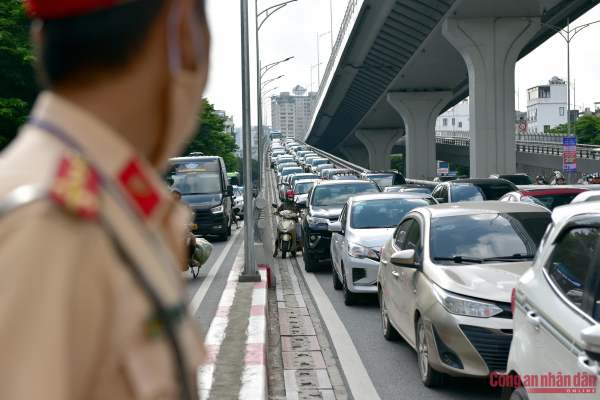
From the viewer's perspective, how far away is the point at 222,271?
16.0 meters

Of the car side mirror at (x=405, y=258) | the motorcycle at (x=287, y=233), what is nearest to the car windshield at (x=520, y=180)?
the motorcycle at (x=287, y=233)

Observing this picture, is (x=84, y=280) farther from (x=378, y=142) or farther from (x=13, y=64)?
(x=378, y=142)

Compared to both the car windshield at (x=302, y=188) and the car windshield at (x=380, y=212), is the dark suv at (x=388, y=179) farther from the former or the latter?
the car windshield at (x=380, y=212)

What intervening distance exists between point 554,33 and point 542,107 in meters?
127

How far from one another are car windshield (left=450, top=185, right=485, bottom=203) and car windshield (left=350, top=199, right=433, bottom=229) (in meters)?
4.60

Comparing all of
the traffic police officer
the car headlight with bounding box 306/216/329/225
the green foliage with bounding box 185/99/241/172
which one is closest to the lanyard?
the traffic police officer

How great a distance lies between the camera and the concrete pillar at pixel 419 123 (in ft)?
182

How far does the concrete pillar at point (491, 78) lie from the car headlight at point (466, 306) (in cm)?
2717

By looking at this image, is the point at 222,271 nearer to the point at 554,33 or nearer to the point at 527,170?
the point at 554,33

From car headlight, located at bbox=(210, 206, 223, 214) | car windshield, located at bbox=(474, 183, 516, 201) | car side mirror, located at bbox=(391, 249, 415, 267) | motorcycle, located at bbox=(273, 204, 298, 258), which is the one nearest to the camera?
car side mirror, located at bbox=(391, 249, 415, 267)

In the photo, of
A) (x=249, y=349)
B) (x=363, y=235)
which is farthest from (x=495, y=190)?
(x=249, y=349)

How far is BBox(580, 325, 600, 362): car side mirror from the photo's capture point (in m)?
3.06

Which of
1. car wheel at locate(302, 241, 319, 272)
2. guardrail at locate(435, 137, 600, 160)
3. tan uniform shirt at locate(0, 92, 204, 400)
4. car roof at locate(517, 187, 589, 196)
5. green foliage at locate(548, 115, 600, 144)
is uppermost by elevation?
green foliage at locate(548, 115, 600, 144)

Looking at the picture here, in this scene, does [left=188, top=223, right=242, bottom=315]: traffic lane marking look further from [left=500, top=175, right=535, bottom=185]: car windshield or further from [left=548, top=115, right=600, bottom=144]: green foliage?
[left=548, top=115, right=600, bottom=144]: green foliage
